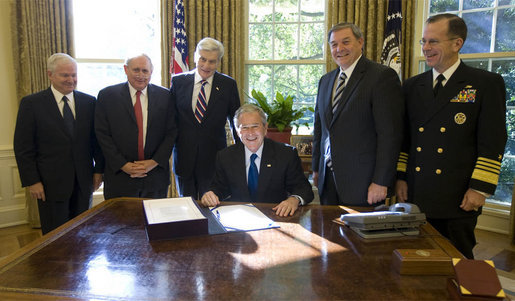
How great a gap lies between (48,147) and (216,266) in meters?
1.80

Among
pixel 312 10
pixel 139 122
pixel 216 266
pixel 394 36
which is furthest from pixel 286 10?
pixel 216 266

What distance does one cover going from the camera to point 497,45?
3.69 metres

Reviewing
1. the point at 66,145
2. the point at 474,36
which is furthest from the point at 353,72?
the point at 474,36

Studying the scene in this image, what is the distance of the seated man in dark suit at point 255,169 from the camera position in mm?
1993

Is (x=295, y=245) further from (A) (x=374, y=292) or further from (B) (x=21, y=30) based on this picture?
(B) (x=21, y=30)

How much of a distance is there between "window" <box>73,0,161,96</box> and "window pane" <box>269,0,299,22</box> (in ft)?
4.54

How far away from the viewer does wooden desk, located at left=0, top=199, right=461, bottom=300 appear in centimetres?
94

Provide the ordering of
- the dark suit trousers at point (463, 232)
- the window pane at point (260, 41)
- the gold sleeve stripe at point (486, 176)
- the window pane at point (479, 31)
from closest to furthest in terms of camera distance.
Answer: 1. the gold sleeve stripe at point (486, 176)
2. the dark suit trousers at point (463, 232)
3. the window pane at point (479, 31)
4. the window pane at point (260, 41)

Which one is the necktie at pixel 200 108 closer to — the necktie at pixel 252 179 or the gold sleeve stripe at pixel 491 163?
the necktie at pixel 252 179

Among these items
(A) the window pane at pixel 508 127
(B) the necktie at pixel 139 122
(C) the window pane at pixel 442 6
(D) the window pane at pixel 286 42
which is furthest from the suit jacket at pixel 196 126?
(A) the window pane at pixel 508 127

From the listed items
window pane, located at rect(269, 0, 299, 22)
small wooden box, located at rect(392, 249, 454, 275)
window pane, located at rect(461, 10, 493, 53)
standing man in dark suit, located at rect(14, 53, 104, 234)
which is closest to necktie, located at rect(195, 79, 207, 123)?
standing man in dark suit, located at rect(14, 53, 104, 234)

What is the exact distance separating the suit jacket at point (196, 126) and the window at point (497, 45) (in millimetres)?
2710

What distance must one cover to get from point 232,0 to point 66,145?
95.5 inches

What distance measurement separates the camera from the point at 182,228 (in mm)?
1322
